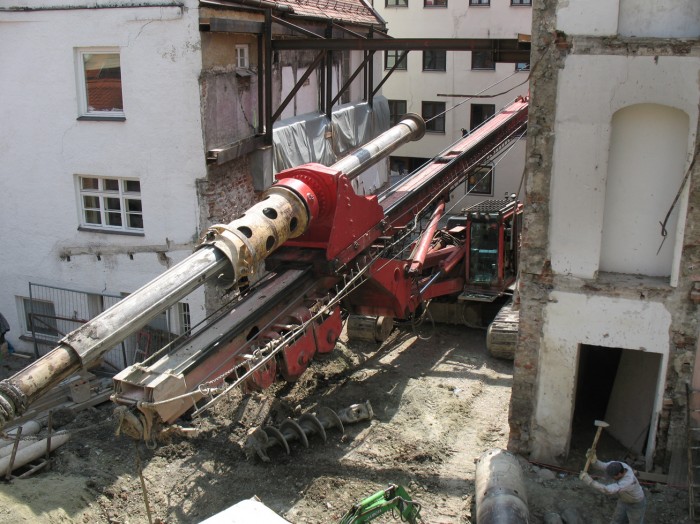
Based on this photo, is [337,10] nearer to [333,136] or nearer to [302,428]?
[333,136]

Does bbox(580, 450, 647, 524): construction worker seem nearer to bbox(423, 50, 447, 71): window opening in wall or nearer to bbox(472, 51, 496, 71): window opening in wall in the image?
bbox(472, 51, 496, 71): window opening in wall

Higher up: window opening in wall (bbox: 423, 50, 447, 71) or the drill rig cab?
window opening in wall (bbox: 423, 50, 447, 71)

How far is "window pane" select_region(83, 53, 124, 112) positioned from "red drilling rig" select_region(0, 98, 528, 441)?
504cm

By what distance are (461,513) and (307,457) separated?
251cm

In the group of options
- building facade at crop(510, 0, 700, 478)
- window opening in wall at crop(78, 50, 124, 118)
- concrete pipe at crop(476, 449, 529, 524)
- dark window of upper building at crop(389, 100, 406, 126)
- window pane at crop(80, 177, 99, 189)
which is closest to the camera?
concrete pipe at crop(476, 449, 529, 524)

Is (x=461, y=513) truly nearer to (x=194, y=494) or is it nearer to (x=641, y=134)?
(x=194, y=494)

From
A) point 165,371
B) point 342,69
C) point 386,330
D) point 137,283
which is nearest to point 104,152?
point 137,283

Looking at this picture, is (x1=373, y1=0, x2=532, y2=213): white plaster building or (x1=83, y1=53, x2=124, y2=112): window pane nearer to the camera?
(x1=83, y1=53, x2=124, y2=112): window pane

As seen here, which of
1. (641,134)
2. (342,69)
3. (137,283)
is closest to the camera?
(641,134)

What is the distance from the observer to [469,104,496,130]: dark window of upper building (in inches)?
1148

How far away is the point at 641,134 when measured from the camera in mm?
10062

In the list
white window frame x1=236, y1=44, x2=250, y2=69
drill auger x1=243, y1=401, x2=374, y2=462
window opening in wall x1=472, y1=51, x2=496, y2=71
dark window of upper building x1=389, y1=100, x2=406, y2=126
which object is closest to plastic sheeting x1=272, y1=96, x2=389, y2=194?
white window frame x1=236, y1=44, x2=250, y2=69

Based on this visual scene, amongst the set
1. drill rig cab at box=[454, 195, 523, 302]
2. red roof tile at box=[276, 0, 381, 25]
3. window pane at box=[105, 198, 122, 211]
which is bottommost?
drill rig cab at box=[454, 195, 523, 302]

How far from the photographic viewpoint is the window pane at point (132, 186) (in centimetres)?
1573
